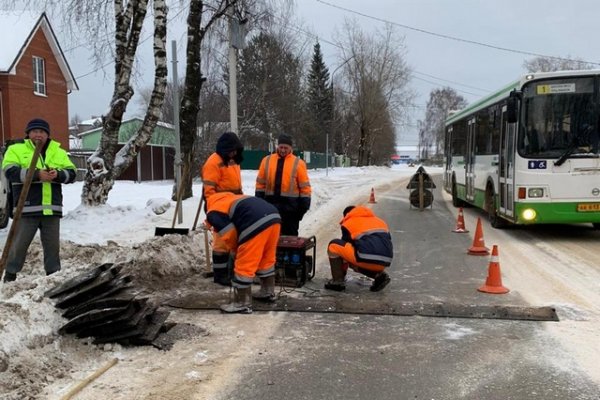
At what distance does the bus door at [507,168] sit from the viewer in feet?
35.0

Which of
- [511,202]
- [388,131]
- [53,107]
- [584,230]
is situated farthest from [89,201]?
[388,131]

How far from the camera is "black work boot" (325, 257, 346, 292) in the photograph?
22.1 ft

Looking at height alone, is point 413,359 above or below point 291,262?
below

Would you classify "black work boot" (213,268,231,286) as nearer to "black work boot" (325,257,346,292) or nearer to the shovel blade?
"black work boot" (325,257,346,292)

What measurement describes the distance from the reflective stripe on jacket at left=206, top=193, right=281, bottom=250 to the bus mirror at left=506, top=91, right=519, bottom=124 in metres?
6.22

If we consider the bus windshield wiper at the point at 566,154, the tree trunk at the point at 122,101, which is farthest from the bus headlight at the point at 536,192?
the tree trunk at the point at 122,101

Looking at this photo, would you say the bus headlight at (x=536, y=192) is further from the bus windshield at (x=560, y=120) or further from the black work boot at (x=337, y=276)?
the black work boot at (x=337, y=276)

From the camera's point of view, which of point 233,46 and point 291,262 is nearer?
point 291,262

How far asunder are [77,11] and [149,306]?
9773 millimetres

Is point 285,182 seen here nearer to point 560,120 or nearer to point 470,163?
point 560,120

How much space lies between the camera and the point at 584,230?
11.9 meters

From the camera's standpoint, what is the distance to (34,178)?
6066 millimetres

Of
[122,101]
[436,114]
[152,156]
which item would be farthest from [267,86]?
[436,114]

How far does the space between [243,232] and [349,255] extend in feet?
4.82
